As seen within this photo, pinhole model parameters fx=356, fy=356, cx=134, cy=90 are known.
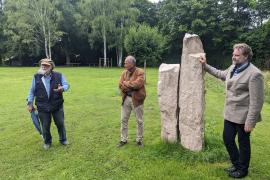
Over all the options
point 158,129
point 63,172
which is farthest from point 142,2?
point 63,172

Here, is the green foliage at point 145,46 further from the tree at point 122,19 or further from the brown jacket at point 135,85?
the tree at point 122,19

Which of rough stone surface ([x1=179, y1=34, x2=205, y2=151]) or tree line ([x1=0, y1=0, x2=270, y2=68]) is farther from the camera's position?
tree line ([x1=0, y1=0, x2=270, y2=68])

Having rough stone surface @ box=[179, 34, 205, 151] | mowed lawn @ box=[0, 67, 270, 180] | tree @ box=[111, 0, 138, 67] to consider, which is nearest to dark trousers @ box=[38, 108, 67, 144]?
mowed lawn @ box=[0, 67, 270, 180]

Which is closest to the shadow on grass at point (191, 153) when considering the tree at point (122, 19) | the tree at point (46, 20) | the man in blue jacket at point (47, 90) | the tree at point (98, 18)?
the man in blue jacket at point (47, 90)

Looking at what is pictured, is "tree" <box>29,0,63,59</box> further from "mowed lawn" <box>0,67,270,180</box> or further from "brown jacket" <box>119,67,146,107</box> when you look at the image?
"brown jacket" <box>119,67,146,107</box>

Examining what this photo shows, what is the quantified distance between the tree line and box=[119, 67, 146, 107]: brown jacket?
33.4 meters

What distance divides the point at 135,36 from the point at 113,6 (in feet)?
72.3

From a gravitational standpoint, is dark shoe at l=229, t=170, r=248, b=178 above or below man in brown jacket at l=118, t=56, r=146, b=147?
below

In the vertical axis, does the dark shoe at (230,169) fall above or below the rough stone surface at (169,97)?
below

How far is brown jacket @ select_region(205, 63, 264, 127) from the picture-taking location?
526cm

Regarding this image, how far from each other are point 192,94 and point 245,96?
1.33 metres

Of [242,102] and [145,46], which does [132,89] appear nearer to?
[242,102]

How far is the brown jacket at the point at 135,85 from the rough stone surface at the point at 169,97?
17.4 inches

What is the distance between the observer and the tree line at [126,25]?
42500mm
